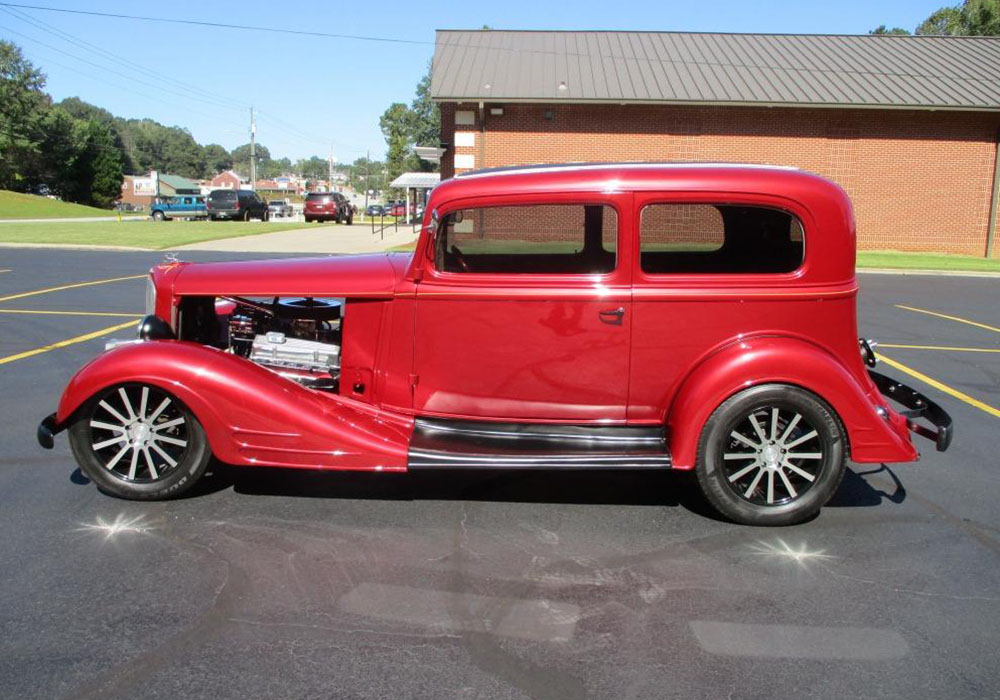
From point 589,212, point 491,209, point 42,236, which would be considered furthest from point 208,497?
point 42,236

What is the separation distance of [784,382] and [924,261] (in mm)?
22007

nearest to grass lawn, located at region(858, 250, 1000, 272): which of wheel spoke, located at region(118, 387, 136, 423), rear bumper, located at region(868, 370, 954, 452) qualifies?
rear bumper, located at region(868, 370, 954, 452)

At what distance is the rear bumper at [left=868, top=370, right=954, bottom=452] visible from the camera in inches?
171

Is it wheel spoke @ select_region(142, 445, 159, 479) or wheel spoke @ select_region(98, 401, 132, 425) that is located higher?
wheel spoke @ select_region(98, 401, 132, 425)

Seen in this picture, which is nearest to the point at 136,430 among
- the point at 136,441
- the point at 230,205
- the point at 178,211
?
the point at 136,441

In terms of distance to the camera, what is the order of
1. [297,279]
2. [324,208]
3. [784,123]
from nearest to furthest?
1. [297,279]
2. [784,123]
3. [324,208]

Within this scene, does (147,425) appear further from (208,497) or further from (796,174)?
(796,174)

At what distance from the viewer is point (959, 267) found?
70.5ft

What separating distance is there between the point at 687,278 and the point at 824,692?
2171 mm

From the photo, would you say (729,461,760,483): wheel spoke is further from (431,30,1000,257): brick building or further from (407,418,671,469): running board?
(431,30,1000,257): brick building

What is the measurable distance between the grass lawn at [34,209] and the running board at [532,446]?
4959cm

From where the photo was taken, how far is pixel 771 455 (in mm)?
4141

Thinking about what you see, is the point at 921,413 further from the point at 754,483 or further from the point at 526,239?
the point at 526,239

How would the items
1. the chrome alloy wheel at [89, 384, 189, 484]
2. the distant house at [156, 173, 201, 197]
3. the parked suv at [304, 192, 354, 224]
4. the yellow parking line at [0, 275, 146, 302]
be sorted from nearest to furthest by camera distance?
1. the chrome alloy wheel at [89, 384, 189, 484]
2. the yellow parking line at [0, 275, 146, 302]
3. the parked suv at [304, 192, 354, 224]
4. the distant house at [156, 173, 201, 197]
